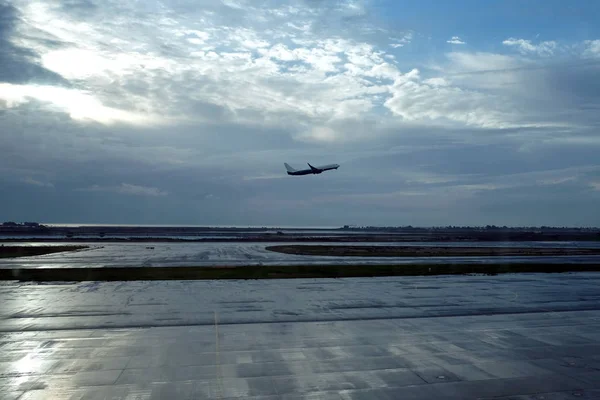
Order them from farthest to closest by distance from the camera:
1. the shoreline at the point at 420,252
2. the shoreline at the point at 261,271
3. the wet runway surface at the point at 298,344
Answer: the shoreline at the point at 420,252
the shoreline at the point at 261,271
the wet runway surface at the point at 298,344

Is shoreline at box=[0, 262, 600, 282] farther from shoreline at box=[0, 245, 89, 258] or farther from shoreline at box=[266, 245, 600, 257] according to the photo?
shoreline at box=[0, 245, 89, 258]

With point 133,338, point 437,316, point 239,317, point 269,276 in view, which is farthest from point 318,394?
point 269,276

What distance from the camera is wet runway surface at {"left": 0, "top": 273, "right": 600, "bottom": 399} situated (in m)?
14.8

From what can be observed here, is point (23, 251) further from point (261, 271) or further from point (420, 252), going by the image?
point (420, 252)

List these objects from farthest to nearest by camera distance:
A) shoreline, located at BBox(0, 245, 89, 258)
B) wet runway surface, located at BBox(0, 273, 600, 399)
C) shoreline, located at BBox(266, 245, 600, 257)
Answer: shoreline, located at BBox(266, 245, 600, 257), shoreline, located at BBox(0, 245, 89, 258), wet runway surface, located at BBox(0, 273, 600, 399)

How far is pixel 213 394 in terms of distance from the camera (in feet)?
46.3

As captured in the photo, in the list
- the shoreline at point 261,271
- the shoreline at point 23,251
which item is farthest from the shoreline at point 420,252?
the shoreline at point 23,251

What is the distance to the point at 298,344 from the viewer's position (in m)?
19.8

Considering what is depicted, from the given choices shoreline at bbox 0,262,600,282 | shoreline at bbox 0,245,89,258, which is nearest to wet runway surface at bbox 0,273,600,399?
shoreline at bbox 0,262,600,282

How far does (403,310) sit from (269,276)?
1929 centimetres

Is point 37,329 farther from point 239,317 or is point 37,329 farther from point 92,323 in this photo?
point 239,317

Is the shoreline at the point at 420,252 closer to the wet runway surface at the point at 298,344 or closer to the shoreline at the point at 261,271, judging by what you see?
the shoreline at the point at 261,271

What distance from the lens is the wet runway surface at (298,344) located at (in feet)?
48.5

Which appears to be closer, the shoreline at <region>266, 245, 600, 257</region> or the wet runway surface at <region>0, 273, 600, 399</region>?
the wet runway surface at <region>0, 273, 600, 399</region>
